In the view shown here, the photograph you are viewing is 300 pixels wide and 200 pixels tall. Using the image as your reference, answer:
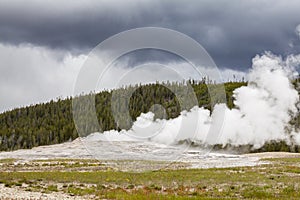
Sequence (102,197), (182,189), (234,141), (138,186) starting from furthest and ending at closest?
1. (234,141)
2. (138,186)
3. (182,189)
4. (102,197)

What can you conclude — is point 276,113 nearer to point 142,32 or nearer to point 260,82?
Result: point 260,82

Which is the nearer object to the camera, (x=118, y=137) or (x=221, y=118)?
(x=221, y=118)

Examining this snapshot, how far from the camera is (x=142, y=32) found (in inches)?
1678

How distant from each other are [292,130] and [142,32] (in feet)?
309

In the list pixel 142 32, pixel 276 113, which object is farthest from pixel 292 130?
pixel 142 32

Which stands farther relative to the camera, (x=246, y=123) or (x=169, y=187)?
(x=246, y=123)

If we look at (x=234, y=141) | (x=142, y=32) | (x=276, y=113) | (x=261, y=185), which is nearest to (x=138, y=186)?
(x=261, y=185)

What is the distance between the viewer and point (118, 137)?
5197 inches

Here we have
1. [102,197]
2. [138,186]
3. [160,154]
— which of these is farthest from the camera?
[160,154]

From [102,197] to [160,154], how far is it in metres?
63.6

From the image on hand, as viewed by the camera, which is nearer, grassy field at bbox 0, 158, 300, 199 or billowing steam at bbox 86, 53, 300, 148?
grassy field at bbox 0, 158, 300, 199

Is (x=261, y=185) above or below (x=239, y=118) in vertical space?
below

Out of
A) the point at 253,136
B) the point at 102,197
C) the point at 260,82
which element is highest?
the point at 260,82

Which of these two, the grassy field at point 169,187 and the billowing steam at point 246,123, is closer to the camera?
the grassy field at point 169,187
